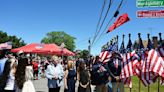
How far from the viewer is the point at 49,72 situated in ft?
49.9

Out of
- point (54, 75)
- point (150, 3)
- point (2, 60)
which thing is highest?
point (150, 3)

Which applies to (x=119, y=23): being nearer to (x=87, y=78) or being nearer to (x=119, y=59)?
(x=119, y=59)

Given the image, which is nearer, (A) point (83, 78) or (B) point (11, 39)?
(A) point (83, 78)

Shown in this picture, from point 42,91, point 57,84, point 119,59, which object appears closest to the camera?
point 57,84

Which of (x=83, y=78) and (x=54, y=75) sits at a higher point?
(x=54, y=75)

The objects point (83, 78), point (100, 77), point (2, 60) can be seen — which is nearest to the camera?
point (2, 60)

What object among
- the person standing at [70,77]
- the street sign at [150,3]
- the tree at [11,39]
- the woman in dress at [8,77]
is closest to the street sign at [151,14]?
the street sign at [150,3]

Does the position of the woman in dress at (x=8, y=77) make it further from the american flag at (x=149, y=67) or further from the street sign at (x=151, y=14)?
the american flag at (x=149, y=67)

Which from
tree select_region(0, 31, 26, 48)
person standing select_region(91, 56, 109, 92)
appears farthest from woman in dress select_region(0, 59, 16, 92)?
tree select_region(0, 31, 26, 48)

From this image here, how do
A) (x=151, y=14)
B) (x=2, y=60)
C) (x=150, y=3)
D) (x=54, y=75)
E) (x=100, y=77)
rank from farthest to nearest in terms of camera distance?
1. (x=100, y=77)
2. (x=54, y=75)
3. (x=2, y=60)
4. (x=151, y=14)
5. (x=150, y=3)

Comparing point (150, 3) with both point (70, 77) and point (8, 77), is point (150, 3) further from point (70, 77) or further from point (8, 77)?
point (70, 77)

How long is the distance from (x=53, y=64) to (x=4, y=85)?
14.1ft

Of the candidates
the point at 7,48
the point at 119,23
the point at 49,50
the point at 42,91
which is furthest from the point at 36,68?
the point at 7,48

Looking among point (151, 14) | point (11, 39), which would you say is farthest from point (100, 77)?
point (11, 39)
